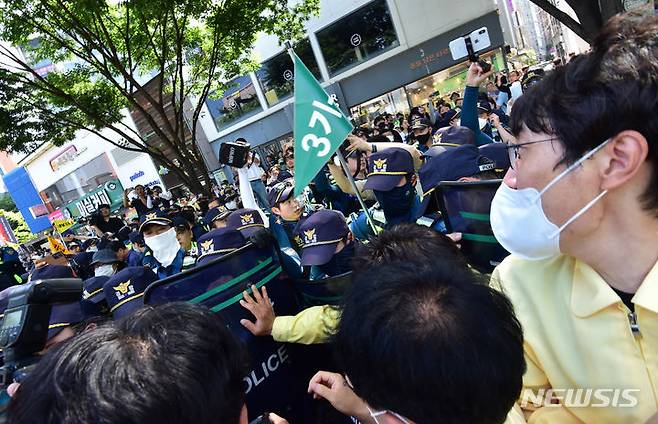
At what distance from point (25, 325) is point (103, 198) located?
104 feet

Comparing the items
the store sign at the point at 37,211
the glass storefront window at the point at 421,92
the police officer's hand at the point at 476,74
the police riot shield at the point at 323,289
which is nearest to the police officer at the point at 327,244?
the police riot shield at the point at 323,289

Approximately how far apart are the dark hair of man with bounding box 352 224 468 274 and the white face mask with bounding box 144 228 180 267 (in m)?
2.86

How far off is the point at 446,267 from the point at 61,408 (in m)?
0.94

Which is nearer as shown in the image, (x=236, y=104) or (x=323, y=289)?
(x=323, y=289)

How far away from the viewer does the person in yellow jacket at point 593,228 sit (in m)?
1.01

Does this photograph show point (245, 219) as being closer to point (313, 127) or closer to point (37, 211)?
point (313, 127)

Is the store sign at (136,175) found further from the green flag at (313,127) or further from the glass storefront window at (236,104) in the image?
the green flag at (313,127)

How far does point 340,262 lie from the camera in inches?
96.7

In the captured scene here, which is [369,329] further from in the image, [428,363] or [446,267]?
[446,267]

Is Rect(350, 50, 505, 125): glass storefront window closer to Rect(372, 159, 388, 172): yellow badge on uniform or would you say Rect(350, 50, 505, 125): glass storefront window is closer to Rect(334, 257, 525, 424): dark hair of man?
Rect(372, 159, 388, 172): yellow badge on uniform

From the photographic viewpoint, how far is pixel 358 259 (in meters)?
1.70

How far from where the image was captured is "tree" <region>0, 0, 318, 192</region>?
8.02 m

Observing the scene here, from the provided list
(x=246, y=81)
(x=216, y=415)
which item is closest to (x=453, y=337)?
(x=216, y=415)

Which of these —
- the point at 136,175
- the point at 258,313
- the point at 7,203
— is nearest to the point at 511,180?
the point at 258,313
